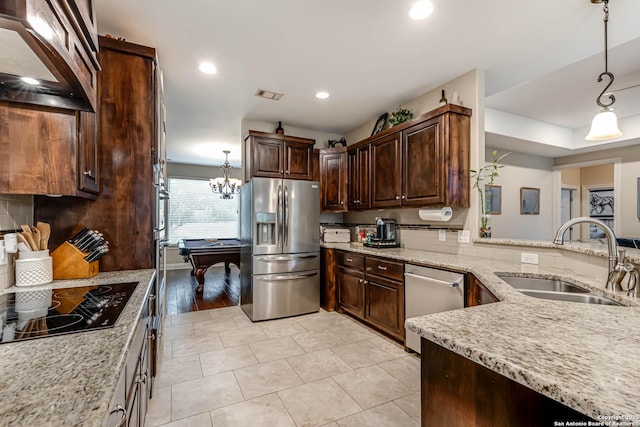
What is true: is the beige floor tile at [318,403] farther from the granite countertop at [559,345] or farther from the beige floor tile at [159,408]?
the granite countertop at [559,345]

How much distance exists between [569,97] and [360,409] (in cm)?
433

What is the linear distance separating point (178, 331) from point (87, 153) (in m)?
2.31

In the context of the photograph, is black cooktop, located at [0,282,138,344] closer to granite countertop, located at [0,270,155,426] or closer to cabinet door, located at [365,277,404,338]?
granite countertop, located at [0,270,155,426]

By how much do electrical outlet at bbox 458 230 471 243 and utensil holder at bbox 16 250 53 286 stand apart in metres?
3.21

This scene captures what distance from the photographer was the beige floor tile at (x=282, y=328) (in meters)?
3.17

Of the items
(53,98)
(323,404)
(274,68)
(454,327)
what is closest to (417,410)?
(323,404)

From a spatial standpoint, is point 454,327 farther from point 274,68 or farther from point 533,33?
point 274,68

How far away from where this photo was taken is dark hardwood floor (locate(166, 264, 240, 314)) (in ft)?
13.9

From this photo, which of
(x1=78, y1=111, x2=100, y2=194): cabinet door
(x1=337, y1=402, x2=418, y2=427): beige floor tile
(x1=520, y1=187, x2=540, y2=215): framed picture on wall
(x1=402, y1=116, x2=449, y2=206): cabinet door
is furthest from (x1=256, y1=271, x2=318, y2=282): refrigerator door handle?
(x1=520, y1=187, x2=540, y2=215): framed picture on wall

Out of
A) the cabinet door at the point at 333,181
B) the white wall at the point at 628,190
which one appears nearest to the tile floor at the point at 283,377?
the cabinet door at the point at 333,181

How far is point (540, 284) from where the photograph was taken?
1893 mm

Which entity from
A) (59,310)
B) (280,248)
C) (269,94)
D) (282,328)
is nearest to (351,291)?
(282,328)

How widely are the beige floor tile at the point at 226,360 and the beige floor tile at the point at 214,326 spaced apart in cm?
56

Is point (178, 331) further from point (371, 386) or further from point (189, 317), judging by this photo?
point (371, 386)
